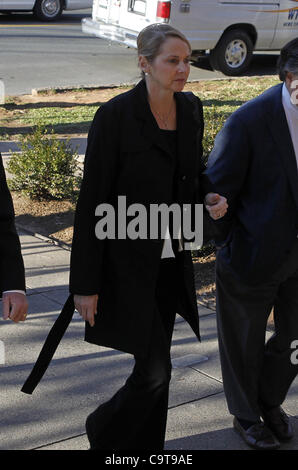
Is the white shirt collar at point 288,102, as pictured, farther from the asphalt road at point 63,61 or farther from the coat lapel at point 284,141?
the asphalt road at point 63,61

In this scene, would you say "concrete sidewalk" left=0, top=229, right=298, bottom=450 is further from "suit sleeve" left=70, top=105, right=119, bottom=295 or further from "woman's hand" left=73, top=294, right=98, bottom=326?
"suit sleeve" left=70, top=105, right=119, bottom=295

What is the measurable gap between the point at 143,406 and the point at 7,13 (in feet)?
63.5

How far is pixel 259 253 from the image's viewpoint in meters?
3.38

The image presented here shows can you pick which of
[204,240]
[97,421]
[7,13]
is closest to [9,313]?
[97,421]

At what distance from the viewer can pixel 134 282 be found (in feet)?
10.1

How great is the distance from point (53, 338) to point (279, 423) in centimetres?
121

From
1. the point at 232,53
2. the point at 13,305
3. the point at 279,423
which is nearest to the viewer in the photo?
the point at 13,305

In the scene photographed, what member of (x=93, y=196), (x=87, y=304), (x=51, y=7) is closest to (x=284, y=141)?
(x=93, y=196)

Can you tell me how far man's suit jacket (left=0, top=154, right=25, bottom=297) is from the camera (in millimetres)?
2824

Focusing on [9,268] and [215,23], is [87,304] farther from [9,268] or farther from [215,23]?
[215,23]

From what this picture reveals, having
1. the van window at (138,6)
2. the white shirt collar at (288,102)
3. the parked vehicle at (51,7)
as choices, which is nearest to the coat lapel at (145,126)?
the white shirt collar at (288,102)

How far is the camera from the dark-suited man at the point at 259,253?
3324 millimetres

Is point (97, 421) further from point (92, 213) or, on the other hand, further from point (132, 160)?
point (132, 160)

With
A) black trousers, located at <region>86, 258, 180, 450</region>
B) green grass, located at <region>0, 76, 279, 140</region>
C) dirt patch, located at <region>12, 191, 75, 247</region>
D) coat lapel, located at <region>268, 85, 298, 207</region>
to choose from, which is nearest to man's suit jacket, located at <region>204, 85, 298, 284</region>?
coat lapel, located at <region>268, 85, 298, 207</region>
